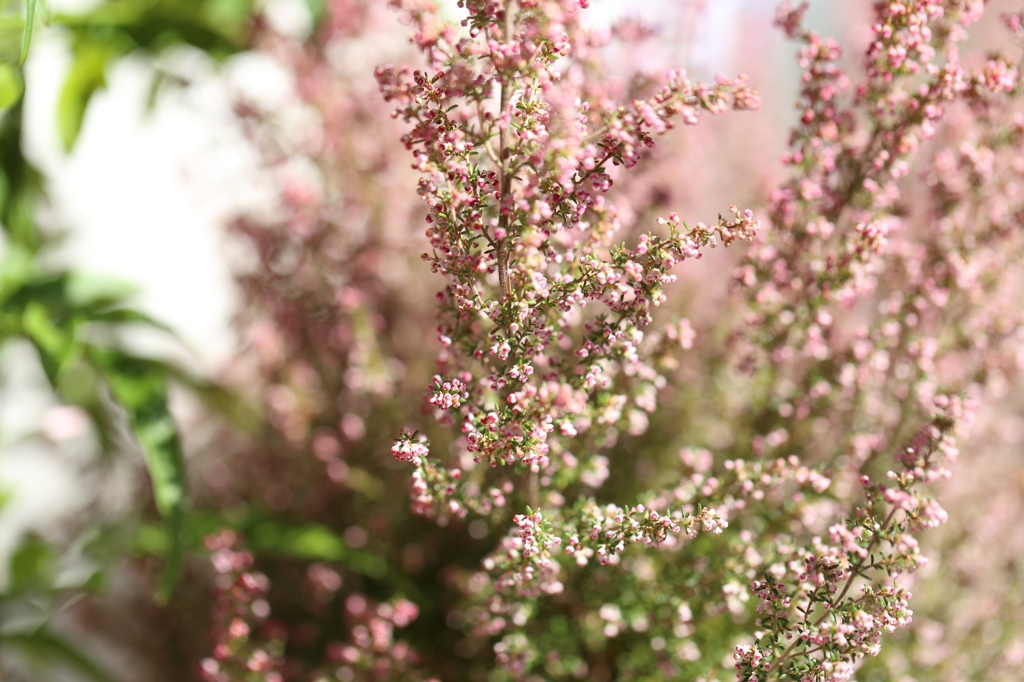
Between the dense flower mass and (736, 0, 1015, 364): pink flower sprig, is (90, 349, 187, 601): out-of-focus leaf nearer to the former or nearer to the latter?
the dense flower mass

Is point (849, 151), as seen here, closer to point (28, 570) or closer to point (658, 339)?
point (658, 339)

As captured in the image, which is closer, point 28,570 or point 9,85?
point 9,85

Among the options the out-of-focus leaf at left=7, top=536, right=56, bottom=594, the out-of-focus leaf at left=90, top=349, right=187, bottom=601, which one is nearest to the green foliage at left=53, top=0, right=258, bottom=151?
the out-of-focus leaf at left=90, top=349, right=187, bottom=601

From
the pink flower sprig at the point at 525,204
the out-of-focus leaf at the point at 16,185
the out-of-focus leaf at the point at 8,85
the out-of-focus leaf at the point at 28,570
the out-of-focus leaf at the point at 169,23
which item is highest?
the out-of-focus leaf at the point at 169,23

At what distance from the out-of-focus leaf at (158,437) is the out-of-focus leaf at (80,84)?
285 millimetres

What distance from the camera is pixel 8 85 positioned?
71 centimetres

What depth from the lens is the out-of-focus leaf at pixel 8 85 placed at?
0.69 m

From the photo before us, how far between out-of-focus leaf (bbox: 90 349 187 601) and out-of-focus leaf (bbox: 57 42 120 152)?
285 mm

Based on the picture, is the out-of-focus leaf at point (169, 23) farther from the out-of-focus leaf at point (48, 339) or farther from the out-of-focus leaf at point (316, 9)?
the out-of-focus leaf at point (48, 339)

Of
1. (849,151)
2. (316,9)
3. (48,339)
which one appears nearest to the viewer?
(849,151)

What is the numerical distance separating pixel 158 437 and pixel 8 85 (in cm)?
34

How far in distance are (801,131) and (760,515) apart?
35 cm

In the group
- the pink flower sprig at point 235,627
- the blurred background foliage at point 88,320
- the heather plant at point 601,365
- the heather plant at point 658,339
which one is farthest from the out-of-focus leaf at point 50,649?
the heather plant at point 658,339

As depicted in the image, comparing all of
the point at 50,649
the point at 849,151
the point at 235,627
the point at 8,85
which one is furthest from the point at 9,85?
the point at 849,151
